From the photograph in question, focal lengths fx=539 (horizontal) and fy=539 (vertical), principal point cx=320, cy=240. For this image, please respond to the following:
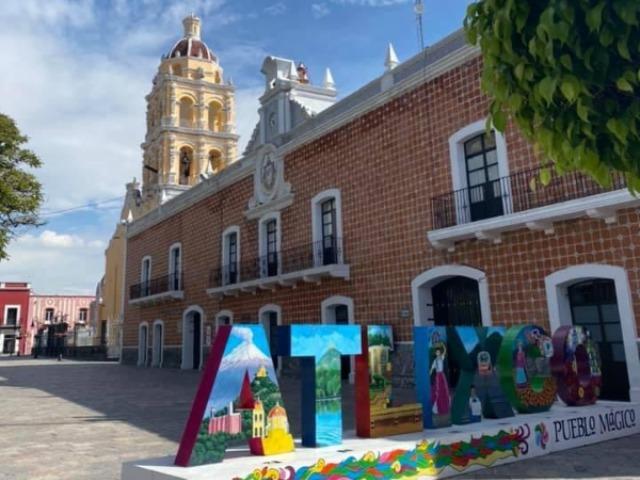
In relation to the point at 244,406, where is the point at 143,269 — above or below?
above

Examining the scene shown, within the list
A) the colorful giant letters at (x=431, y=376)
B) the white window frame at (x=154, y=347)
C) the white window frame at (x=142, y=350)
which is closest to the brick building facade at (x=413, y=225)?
the white window frame at (x=154, y=347)

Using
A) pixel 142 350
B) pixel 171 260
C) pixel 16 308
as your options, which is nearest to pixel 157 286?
pixel 171 260

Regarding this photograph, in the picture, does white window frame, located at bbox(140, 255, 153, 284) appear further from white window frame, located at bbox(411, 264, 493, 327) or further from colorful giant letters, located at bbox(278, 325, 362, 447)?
colorful giant letters, located at bbox(278, 325, 362, 447)

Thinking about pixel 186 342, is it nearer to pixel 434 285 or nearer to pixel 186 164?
pixel 434 285

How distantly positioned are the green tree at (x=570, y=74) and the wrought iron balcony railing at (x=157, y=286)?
21.3m

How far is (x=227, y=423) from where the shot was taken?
4297 mm

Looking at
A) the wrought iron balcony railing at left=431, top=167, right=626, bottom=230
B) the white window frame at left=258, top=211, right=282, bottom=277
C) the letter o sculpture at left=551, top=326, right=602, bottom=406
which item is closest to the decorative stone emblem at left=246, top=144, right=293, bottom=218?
the white window frame at left=258, top=211, right=282, bottom=277

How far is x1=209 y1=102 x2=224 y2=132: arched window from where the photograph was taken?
3459cm

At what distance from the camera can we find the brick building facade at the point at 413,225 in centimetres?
930

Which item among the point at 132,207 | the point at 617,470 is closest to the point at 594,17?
the point at 617,470

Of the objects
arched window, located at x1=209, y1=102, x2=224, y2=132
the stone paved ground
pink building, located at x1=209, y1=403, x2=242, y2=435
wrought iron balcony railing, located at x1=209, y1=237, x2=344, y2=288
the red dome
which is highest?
the red dome

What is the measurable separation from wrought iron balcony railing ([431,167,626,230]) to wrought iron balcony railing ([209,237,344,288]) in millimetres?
3615

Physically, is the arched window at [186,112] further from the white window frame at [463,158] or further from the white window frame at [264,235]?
the white window frame at [463,158]

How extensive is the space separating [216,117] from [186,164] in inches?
160
